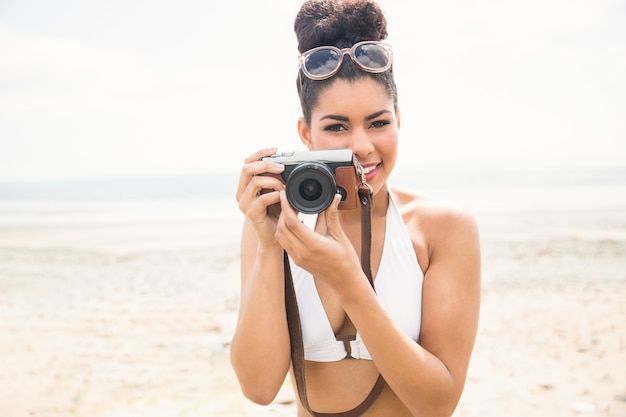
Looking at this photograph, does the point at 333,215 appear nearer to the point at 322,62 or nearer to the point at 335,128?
the point at 335,128

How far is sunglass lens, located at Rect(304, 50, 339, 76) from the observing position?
2033 mm

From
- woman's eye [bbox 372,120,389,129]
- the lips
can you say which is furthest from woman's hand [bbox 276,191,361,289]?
woman's eye [bbox 372,120,389,129]

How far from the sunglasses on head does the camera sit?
36cm

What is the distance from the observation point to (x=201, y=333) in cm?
654

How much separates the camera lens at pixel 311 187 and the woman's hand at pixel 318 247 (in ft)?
0.08

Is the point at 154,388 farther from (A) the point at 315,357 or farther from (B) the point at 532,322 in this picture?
(B) the point at 532,322

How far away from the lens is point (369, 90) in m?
2.01

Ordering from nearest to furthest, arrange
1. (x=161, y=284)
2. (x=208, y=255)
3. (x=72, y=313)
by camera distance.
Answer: (x=72, y=313) → (x=161, y=284) → (x=208, y=255)

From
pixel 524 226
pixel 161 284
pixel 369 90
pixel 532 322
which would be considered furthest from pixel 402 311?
pixel 524 226

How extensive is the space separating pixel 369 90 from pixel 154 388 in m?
4.09

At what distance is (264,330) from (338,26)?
1.16 meters

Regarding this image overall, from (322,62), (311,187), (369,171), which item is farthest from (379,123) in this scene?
(311,187)

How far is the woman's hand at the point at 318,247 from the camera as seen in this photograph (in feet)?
5.78

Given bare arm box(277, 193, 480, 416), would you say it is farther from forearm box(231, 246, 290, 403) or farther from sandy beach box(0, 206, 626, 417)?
sandy beach box(0, 206, 626, 417)
